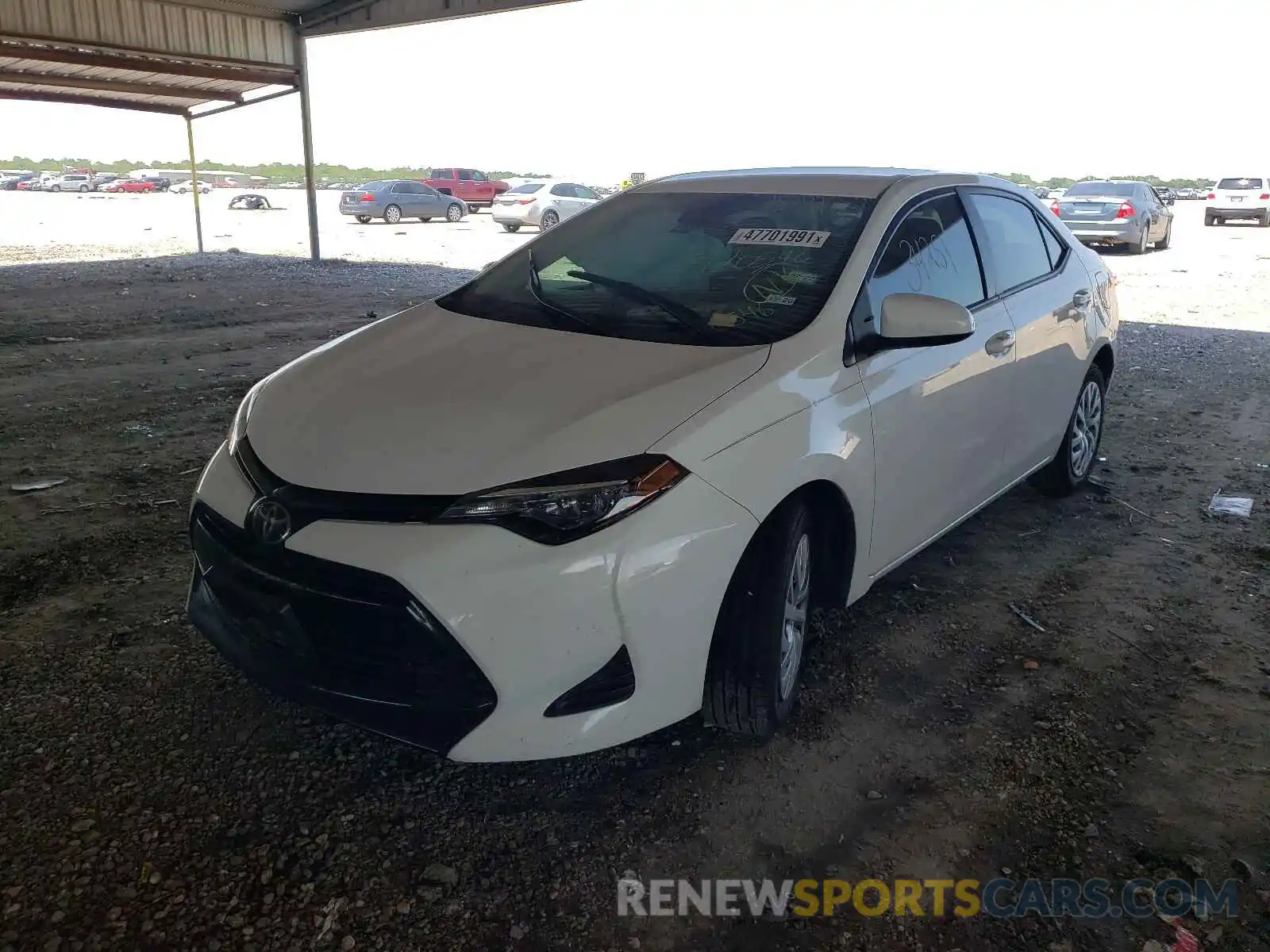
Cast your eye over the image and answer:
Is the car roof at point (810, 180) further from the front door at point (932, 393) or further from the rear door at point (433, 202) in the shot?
the rear door at point (433, 202)

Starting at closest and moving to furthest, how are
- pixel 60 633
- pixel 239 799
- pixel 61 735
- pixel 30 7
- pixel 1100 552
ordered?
pixel 239 799, pixel 61 735, pixel 60 633, pixel 1100 552, pixel 30 7

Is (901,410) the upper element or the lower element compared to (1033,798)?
upper

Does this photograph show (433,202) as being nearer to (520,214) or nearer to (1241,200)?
(520,214)

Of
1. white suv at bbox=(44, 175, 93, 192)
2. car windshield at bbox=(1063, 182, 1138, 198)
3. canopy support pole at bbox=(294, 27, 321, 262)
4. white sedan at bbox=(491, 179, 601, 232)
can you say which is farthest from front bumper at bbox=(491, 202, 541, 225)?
white suv at bbox=(44, 175, 93, 192)

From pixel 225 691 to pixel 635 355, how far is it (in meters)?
1.65

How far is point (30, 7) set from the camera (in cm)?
1349

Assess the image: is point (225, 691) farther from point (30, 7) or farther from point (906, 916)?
point (30, 7)

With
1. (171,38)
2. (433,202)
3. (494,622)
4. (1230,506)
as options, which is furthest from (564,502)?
(433,202)

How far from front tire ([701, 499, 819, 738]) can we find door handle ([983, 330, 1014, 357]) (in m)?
1.37

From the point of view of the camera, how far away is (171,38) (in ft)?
50.0

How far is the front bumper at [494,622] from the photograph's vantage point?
7.00ft

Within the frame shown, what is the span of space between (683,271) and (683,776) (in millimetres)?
1642

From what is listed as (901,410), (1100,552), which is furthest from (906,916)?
(1100,552)

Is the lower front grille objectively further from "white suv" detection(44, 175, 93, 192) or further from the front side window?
"white suv" detection(44, 175, 93, 192)
